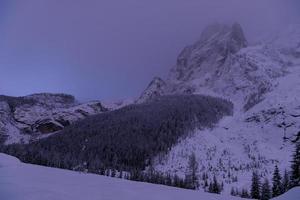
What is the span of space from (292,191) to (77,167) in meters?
169

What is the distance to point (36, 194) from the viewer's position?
29.9 metres

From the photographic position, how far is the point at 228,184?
7318 inches

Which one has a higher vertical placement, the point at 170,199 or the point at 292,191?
the point at 292,191

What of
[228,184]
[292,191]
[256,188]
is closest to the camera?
[292,191]

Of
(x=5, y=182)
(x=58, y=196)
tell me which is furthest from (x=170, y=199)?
(x=5, y=182)

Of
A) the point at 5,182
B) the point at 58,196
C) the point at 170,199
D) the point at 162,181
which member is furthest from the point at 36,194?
the point at 162,181

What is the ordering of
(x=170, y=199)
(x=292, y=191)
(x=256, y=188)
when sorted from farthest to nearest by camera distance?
(x=256, y=188)
(x=170, y=199)
(x=292, y=191)

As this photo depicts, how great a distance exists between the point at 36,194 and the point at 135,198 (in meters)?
10.6

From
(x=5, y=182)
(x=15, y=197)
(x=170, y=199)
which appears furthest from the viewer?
(x=170, y=199)

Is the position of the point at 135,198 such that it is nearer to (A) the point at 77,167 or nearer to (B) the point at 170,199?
(B) the point at 170,199

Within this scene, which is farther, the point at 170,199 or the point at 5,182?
the point at 170,199

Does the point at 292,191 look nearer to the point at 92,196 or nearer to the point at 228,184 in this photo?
the point at 92,196

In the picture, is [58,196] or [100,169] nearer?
[58,196]

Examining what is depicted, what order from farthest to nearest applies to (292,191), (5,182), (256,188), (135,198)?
1. (256,188)
2. (135,198)
3. (5,182)
4. (292,191)
